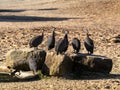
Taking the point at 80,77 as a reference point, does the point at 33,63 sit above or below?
above

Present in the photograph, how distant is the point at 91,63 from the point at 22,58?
190 centimetres

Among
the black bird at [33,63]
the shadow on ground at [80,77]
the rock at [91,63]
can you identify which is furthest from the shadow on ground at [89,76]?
the black bird at [33,63]

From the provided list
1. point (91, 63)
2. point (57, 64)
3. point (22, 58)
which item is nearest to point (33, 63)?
point (22, 58)

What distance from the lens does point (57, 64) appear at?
45.2 feet

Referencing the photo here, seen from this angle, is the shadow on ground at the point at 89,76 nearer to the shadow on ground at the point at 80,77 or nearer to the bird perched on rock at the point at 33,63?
the shadow on ground at the point at 80,77

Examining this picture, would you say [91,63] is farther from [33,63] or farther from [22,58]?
[22,58]

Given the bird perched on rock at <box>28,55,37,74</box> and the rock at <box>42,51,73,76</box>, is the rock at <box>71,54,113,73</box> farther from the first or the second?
the bird perched on rock at <box>28,55,37,74</box>

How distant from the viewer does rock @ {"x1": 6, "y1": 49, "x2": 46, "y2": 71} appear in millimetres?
14102

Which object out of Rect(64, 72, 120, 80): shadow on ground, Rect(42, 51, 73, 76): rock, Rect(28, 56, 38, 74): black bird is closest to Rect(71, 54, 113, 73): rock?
Rect(64, 72, 120, 80): shadow on ground

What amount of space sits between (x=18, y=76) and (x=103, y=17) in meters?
21.4

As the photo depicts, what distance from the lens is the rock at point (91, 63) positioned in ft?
46.1

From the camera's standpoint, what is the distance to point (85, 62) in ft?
46.3

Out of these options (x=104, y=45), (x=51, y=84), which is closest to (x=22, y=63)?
(x=51, y=84)

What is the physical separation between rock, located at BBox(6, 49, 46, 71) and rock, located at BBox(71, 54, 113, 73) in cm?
87
